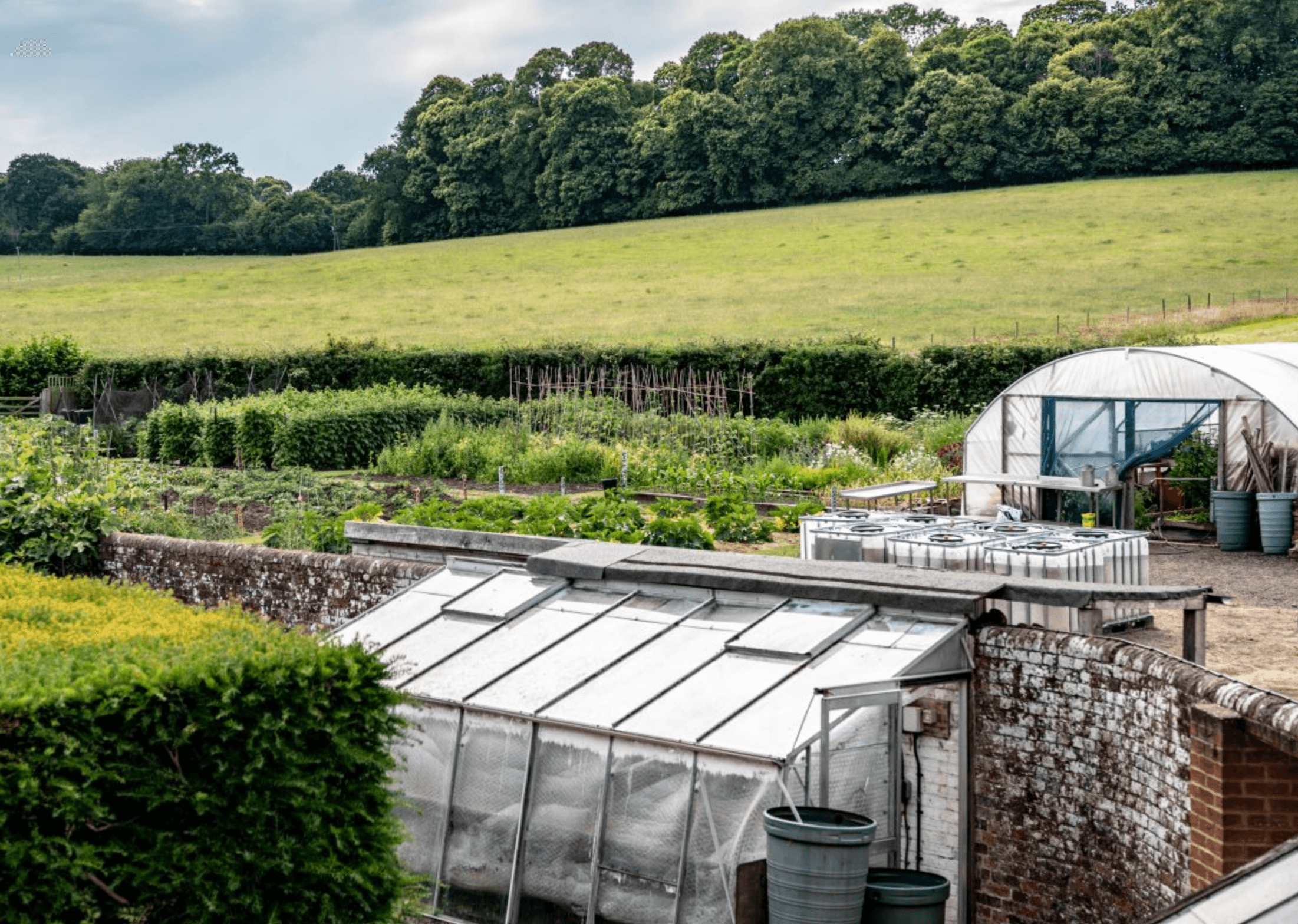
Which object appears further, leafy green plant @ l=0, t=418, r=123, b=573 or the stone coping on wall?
A: leafy green plant @ l=0, t=418, r=123, b=573

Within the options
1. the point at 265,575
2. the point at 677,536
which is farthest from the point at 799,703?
the point at 265,575

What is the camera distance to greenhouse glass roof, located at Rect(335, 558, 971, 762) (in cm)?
875

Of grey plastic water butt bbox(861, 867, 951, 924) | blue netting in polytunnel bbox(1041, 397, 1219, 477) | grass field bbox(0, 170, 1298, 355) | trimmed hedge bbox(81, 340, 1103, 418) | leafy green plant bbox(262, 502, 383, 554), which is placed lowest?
grey plastic water butt bbox(861, 867, 951, 924)

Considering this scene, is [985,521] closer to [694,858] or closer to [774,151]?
[694,858]

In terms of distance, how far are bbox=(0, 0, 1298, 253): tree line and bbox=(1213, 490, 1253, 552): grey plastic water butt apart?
163 ft

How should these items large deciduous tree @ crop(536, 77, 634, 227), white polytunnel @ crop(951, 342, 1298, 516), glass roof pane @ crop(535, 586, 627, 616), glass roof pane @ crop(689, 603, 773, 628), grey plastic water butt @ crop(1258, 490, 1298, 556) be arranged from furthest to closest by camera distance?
large deciduous tree @ crop(536, 77, 634, 227), white polytunnel @ crop(951, 342, 1298, 516), grey plastic water butt @ crop(1258, 490, 1298, 556), glass roof pane @ crop(535, 586, 627, 616), glass roof pane @ crop(689, 603, 773, 628)

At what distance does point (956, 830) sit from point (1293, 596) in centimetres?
888

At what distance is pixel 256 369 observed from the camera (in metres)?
39.1

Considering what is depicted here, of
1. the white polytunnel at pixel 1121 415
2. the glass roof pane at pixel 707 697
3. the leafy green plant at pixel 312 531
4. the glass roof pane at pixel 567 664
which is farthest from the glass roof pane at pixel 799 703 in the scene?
the white polytunnel at pixel 1121 415

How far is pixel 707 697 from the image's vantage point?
8984 millimetres

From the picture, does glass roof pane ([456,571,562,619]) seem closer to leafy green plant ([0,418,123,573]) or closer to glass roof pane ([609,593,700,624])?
glass roof pane ([609,593,700,624])

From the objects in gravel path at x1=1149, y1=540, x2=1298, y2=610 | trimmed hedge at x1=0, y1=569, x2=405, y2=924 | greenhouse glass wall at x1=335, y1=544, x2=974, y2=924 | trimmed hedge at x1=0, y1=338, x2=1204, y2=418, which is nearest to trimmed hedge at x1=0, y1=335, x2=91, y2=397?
trimmed hedge at x1=0, y1=338, x2=1204, y2=418

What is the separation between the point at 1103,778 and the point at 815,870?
2.05 metres

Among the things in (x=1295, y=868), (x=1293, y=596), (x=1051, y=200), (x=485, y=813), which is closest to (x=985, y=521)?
(x=1293, y=596)
